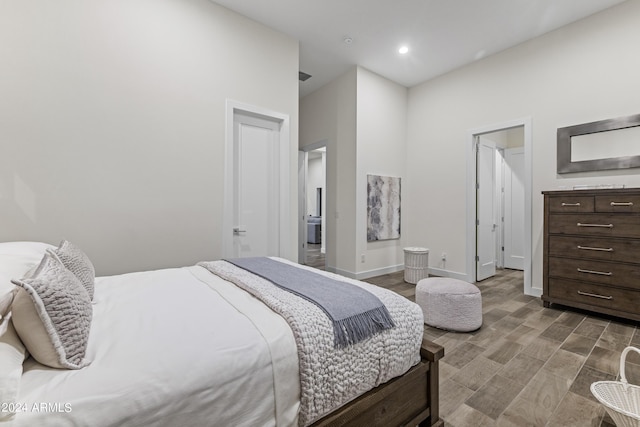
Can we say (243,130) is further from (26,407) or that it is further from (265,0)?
(26,407)

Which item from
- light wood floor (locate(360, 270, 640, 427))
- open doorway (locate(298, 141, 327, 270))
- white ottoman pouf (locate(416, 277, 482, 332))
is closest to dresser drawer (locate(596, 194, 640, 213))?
light wood floor (locate(360, 270, 640, 427))

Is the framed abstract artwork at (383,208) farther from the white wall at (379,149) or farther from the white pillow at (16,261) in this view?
the white pillow at (16,261)

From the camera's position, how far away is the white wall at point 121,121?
203 cm

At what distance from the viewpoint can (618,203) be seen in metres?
2.63

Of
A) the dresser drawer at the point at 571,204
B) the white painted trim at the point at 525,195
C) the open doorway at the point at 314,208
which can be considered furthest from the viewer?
the open doorway at the point at 314,208

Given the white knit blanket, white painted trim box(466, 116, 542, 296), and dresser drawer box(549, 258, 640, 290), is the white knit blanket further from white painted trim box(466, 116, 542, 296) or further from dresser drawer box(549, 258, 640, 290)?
white painted trim box(466, 116, 542, 296)

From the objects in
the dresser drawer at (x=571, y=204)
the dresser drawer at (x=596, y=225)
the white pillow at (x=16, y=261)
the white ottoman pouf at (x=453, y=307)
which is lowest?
the white ottoman pouf at (x=453, y=307)

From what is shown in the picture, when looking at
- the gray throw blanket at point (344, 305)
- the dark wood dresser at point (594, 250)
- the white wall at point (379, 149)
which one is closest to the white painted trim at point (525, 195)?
the dark wood dresser at point (594, 250)

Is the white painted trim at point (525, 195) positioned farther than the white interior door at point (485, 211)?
No

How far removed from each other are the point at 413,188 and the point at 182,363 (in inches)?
183

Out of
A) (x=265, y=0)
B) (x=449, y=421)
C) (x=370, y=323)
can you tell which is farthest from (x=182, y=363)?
(x=265, y=0)

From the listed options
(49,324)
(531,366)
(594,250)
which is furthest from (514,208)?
(49,324)

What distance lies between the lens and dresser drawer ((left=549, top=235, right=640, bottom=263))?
2576mm

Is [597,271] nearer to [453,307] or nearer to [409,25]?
[453,307]
